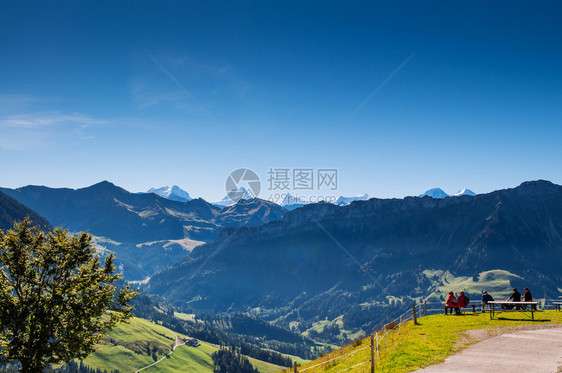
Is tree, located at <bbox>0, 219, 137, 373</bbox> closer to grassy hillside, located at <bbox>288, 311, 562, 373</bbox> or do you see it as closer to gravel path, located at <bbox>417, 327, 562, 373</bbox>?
grassy hillside, located at <bbox>288, 311, 562, 373</bbox>

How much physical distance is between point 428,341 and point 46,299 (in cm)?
3649

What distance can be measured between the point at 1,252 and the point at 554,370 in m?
47.0

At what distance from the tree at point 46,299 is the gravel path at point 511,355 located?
32.7m

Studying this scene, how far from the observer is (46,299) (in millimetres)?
36125

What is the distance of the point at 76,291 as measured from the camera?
1502 inches

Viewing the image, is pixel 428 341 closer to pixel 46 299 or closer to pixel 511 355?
pixel 511 355

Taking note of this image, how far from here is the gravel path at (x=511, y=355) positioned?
24703 millimetres

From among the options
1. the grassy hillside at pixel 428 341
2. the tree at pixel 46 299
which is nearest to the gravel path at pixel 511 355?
the grassy hillside at pixel 428 341

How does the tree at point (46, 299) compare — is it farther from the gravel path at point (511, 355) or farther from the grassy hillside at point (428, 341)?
the gravel path at point (511, 355)

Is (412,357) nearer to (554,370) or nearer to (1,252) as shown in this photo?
(554,370)

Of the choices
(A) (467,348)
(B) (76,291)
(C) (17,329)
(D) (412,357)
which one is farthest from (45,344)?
(A) (467,348)

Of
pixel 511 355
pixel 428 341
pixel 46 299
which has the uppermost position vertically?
pixel 46 299

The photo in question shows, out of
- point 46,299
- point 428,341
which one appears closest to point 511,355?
point 428,341

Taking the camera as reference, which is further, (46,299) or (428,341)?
(46,299)
